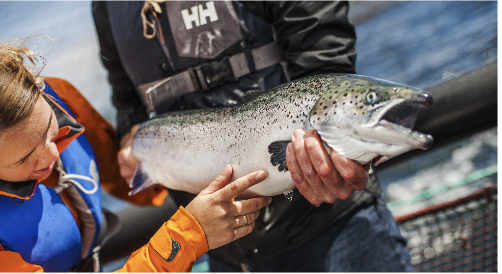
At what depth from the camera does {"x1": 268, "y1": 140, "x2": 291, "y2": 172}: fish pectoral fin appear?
45.6 inches

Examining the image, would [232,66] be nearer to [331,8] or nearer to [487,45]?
[331,8]

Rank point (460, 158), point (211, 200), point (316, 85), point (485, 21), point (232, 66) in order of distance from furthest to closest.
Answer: point (485, 21) → point (460, 158) → point (232, 66) → point (211, 200) → point (316, 85)

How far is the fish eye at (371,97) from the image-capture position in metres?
0.96

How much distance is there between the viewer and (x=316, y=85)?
44.4 inches

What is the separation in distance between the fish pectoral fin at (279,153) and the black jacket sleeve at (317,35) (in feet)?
1.22

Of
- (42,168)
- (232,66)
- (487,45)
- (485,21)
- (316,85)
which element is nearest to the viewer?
(316,85)

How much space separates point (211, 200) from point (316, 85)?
0.54 metres

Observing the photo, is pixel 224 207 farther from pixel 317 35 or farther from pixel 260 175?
pixel 317 35

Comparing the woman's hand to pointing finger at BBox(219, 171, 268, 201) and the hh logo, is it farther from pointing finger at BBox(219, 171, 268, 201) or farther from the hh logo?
the hh logo

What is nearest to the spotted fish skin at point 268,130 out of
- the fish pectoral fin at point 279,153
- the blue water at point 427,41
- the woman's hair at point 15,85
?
the fish pectoral fin at point 279,153

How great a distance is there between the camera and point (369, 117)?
0.94 metres

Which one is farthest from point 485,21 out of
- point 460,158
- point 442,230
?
point 442,230

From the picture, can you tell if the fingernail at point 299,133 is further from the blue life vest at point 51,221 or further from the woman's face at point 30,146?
the blue life vest at point 51,221

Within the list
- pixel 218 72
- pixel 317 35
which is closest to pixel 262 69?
pixel 218 72
